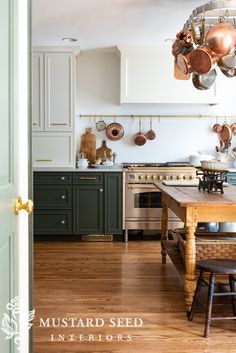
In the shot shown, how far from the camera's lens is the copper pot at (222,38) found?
109 inches

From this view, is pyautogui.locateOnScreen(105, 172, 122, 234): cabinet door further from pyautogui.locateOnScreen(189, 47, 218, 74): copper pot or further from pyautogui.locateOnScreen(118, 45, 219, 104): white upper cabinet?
pyautogui.locateOnScreen(189, 47, 218, 74): copper pot

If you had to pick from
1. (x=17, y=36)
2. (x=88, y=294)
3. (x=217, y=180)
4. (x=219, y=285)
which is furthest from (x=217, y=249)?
(x=17, y=36)

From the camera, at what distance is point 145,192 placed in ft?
16.8

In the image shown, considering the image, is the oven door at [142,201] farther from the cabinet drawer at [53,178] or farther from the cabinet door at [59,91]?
the cabinet door at [59,91]

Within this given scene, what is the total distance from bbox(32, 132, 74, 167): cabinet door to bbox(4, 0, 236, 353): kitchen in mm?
13

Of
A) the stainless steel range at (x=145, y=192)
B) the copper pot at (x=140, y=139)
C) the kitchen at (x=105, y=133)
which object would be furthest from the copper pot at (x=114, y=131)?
the stainless steel range at (x=145, y=192)

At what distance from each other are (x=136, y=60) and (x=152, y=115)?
0.79 metres

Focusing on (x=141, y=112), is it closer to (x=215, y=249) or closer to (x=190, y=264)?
(x=215, y=249)

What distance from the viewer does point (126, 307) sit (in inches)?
119

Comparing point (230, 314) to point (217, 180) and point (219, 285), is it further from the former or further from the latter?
→ point (217, 180)

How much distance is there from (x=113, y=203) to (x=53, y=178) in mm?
784

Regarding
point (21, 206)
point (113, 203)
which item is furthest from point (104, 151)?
point (21, 206)

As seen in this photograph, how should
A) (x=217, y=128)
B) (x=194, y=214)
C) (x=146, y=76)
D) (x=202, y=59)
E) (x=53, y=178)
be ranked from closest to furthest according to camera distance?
(x=194, y=214) < (x=202, y=59) < (x=53, y=178) < (x=146, y=76) < (x=217, y=128)

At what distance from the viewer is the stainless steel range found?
5051mm
